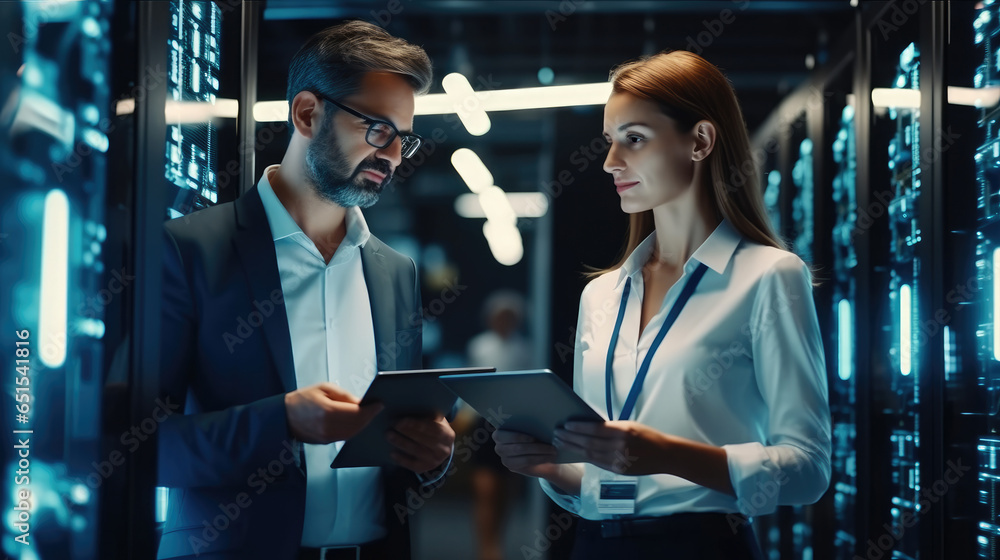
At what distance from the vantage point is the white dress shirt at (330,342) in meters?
2.18

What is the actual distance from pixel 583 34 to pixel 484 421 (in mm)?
2101

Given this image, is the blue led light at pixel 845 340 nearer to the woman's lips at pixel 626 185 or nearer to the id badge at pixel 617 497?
the woman's lips at pixel 626 185

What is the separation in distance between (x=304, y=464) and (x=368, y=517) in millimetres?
217

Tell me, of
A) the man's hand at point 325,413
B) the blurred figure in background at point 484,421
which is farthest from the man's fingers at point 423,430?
the blurred figure in background at point 484,421

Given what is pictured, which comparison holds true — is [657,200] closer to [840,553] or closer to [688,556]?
[688,556]

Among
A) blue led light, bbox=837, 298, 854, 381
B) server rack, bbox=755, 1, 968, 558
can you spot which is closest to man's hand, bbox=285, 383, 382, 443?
server rack, bbox=755, 1, 968, 558

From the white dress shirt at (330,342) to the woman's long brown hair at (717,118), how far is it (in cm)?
92

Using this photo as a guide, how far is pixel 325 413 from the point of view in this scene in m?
1.96

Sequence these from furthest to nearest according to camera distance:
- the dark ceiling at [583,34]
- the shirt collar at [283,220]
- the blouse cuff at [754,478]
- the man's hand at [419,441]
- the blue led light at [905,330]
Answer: the dark ceiling at [583,34], the blue led light at [905,330], the shirt collar at [283,220], the man's hand at [419,441], the blouse cuff at [754,478]

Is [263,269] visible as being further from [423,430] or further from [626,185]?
[626,185]

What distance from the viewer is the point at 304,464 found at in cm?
217

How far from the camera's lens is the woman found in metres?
1.84

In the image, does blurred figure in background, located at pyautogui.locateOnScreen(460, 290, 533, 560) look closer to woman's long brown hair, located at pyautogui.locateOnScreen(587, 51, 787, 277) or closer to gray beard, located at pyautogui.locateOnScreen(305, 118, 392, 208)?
gray beard, located at pyautogui.locateOnScreen(305, 118, 392, 208)

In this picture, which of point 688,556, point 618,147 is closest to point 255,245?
point 618,147
